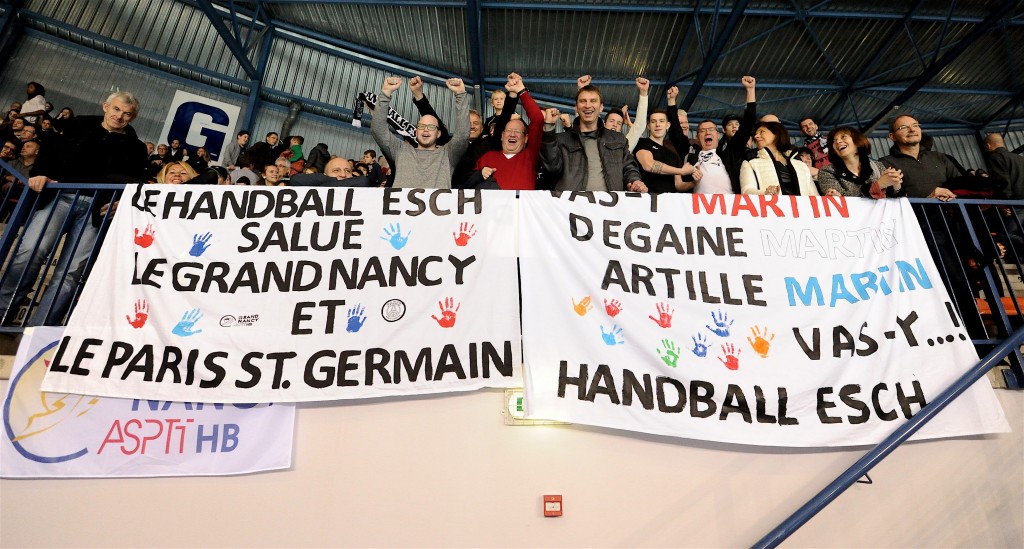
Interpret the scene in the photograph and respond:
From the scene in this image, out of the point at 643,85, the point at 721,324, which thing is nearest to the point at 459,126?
the point at 643,85

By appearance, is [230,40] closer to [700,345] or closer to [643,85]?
[643,85]

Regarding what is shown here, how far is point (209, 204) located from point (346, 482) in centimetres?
202

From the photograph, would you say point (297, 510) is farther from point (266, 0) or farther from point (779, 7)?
point (779, 7)

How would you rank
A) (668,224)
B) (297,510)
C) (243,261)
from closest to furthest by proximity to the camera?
(297,510)
(243,261)
(668,224)

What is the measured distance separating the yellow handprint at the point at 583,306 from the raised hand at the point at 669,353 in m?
0.48

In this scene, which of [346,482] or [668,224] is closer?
[346,482]

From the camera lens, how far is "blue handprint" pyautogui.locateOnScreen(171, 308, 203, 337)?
3.41 m

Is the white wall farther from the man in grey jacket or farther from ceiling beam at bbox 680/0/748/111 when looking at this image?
ceiling beam at bbox 680/0/748/111

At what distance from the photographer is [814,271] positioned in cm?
374

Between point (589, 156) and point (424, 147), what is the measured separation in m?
1.26

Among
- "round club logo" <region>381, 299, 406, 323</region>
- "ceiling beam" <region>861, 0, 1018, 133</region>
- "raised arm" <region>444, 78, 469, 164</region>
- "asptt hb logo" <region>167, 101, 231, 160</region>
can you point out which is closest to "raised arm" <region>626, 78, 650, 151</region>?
"raised arm" <region>444, 78, 469, 164</region>

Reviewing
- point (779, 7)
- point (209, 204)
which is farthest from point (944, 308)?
point (779, 7)

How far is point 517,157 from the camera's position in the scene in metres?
4.55

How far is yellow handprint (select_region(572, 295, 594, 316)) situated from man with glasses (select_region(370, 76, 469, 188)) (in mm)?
1454
